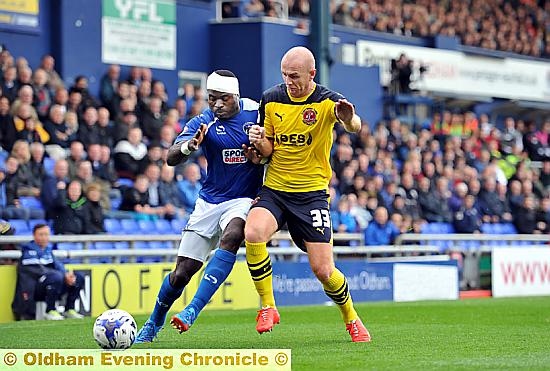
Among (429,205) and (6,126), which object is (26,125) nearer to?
(6,126)

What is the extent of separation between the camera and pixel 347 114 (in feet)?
31.1

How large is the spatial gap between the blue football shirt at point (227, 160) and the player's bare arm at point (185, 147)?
0.17 m

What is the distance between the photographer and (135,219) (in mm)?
18453

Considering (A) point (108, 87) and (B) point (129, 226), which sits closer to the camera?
(B) point (129, 226)

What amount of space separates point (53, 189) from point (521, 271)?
10.1m

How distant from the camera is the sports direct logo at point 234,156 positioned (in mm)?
10164

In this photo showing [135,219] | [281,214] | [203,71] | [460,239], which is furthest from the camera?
[203,71]

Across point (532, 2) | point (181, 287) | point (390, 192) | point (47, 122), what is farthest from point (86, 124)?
point (532, 2)

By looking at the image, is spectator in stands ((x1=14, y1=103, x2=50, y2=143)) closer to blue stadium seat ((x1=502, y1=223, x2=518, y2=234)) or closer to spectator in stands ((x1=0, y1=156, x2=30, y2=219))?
spectator in stands ((x1=0, y1=156, x2=30, y2=219))

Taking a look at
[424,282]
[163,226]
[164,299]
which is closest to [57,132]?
[163,226]

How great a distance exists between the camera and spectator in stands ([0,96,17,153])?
17.9 meters

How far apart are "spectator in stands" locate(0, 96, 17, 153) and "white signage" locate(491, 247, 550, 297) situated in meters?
9.48

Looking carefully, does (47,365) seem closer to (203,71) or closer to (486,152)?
(203,71)

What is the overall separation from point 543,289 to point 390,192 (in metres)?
3.45
